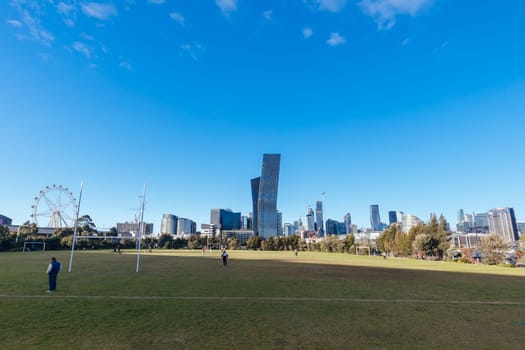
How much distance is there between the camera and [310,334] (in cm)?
749

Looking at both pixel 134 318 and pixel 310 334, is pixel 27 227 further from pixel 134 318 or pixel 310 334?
pixel 310 334

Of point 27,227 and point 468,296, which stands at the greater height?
point 27,227

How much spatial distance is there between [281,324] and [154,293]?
24.9ft

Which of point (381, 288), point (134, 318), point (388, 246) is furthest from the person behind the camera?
point (388, 246)

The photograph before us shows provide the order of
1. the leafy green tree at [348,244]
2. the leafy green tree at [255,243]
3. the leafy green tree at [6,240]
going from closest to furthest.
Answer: the leafy green tree at [6,240]
the leafy green tree at [348,244]
the leafy green tree at [255,243]

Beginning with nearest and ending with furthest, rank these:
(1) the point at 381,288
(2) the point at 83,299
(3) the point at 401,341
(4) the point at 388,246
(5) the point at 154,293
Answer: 1. (3) the point at 401,341
2. (2) the point at 83,299
3. (5) the point at 154,293
4. (1) the point at 381,288
5. (4) the point at 388,246

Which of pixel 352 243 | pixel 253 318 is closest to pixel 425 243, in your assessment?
pixel 352 243

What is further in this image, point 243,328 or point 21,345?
point 243,328

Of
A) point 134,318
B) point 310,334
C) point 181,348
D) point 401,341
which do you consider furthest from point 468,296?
point 134,318

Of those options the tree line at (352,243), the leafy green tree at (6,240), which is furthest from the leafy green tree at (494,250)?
the leafy green tree at (6,240)

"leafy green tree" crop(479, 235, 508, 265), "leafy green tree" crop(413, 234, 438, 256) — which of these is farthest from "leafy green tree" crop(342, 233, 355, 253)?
"leafy green tree" crop(479, 235, 508, 265)

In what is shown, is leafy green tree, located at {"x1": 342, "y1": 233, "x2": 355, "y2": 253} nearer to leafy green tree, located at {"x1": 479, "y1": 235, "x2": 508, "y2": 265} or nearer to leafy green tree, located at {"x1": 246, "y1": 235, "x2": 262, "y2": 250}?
leafy green tree, located at {"x1": 246, "y1": 235, "x2": 262, "y2": 250}

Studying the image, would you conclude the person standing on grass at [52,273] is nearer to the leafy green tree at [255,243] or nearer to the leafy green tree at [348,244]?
the leafy green tree at [348,244]

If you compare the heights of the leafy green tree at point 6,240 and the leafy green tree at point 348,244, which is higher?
the leafy green tree at point 6,240
